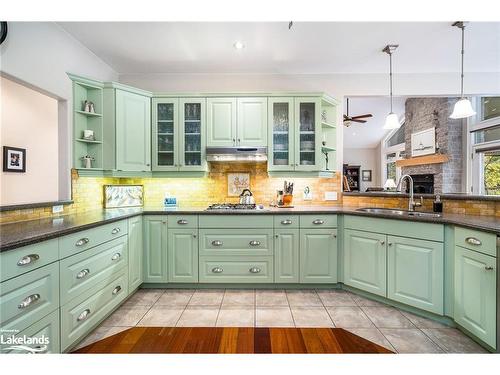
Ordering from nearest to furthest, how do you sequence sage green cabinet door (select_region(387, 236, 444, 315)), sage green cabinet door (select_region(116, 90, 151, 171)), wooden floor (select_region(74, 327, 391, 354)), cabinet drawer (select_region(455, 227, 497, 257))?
1. wooden floor (select_region(74, 327, 391, 354))
2. cabinet drawer (select_region(455, 227, 497, 257))
3. sage green cabinet door (select_region(387, 236, 444, 315))
4. sage green cabinet door (select_region(116, 90, 151, 171))

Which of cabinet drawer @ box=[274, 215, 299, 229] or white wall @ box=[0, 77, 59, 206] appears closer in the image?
cabinet drawer @ box=[274, 215, 299, 229]

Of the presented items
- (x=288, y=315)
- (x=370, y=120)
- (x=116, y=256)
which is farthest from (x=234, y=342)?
(x=370, y=120)

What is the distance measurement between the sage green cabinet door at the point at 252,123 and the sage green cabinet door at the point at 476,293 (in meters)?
2.16

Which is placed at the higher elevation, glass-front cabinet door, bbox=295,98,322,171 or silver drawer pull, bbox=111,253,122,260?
glass-front cabinet door, bbox=295,98,322,171

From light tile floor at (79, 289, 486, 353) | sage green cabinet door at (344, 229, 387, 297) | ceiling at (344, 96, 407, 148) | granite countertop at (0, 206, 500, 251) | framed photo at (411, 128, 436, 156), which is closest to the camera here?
granite countertop at (0, 206, 500, 251)

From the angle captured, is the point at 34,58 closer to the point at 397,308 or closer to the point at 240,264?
the point at 240,264

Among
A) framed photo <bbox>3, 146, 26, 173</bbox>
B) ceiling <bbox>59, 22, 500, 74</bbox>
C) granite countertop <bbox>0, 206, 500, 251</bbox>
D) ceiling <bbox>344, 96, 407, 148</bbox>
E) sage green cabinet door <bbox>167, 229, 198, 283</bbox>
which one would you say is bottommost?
sage green cabinet door <bbox>167, 229, 198, 283</bbox>

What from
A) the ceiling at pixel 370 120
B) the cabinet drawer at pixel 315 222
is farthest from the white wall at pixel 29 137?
the ceiling at pixel 370 120

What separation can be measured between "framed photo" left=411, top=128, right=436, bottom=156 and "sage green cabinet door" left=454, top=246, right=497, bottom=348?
14.6 ft

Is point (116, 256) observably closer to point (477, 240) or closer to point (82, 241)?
point (82, 241)

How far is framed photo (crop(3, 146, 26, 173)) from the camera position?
2.90 meters

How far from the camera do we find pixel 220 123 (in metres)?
3.02

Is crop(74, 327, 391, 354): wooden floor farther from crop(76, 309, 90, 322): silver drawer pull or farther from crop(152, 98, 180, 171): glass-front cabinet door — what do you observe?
crop(152, 98, 180, 171): glass-front cabinet door

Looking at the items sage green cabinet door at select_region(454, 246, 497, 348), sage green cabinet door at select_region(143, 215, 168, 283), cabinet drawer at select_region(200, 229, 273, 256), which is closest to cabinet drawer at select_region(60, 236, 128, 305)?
sage green cabinet door at select_region(143, 215, 168, 283)
